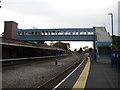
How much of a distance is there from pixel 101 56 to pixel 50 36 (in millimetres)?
22978

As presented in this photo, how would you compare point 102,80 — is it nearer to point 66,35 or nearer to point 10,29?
point 66,35

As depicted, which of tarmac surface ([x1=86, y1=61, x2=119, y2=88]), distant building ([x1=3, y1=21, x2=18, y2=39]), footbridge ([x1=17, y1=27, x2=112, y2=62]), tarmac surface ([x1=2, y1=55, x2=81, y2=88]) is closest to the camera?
tarmac surface ([x1=86, y1=61, x2=119, y2=88])

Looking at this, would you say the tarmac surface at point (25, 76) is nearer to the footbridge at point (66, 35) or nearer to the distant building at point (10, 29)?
the footbridge at point (66, 35)

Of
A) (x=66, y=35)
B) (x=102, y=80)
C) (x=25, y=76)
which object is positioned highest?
(x=66, y=35)

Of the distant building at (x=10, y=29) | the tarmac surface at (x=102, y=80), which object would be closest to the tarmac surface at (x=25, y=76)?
the tarmac surface at (x=102, y=80)

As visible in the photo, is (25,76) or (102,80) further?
(25,76)

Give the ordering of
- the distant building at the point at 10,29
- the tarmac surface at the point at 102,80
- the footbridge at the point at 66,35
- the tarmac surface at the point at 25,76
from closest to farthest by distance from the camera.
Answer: the tarmac surface at the point at 102,80 → the tarmac surface at the point at 25,76 → the footbridge at the point at 66,35 → the distant building at the point at 10,29

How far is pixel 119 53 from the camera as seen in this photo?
1997 cm

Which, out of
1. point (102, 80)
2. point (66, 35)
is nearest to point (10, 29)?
point (66, 35)

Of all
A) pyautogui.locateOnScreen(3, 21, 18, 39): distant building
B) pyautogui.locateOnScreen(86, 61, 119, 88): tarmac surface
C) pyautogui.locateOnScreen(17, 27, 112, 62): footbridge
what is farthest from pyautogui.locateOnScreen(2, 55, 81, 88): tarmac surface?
pyautogui.locateOnScreen(3, 21, 18, 39): distant building

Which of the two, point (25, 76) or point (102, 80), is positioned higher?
point (102, 80)

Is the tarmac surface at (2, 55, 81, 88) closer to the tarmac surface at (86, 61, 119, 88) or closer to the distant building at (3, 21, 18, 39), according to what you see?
the tarmac surface at (86, 61, 119, 88)

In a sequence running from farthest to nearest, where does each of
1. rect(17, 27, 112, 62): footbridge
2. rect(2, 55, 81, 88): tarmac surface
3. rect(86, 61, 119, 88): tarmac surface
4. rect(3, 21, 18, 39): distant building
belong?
1. rect(3, 21, 18, 39): distant building
2. rect(17, 27, 112, 62): footbridge
3. rect(2, 55, 81, 88): tarmac surface
4. rect(86, 61, 119, 88): tarmac surface

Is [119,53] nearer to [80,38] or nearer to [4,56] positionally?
[4,56]
